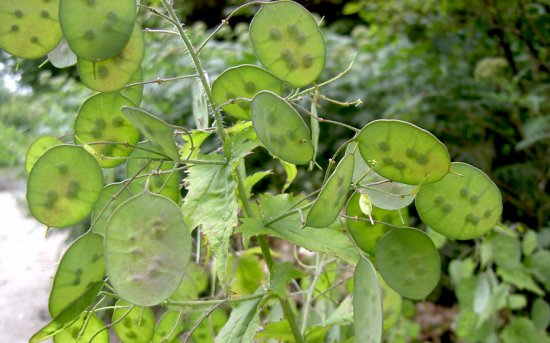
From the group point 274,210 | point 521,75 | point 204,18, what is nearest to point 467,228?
point 274,210

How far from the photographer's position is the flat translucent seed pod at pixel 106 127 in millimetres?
305

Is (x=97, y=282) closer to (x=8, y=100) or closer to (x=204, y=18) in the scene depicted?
(x=8, y=100)

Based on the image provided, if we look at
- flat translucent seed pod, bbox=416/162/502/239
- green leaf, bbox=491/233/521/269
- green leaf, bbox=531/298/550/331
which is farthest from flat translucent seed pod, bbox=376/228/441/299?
green leaf, bbox=531/298/550/331

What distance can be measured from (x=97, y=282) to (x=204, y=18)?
2.19 m

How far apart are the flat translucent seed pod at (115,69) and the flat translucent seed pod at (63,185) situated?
0.03 m

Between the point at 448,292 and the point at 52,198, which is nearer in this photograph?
the point at 52,198

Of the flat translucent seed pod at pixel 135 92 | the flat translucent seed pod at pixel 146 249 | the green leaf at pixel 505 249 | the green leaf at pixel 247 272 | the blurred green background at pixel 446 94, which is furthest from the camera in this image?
the blurred green background at pixel 446 94

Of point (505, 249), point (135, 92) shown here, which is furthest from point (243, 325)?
point (505, 249)

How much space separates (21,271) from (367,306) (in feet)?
4.11

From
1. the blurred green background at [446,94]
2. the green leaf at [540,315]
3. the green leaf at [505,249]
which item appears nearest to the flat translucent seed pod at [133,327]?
the green leaf at [505,249]

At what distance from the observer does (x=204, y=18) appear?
2.37 meters

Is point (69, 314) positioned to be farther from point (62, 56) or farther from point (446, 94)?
point (446, 94)

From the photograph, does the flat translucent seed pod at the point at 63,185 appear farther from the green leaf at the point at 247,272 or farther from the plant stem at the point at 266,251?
the green leaf at the point at 247,272

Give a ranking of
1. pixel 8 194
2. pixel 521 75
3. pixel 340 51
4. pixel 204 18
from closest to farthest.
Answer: pixel 521 75
pixel 340 51
pixel 8 194
pixel 204 18
